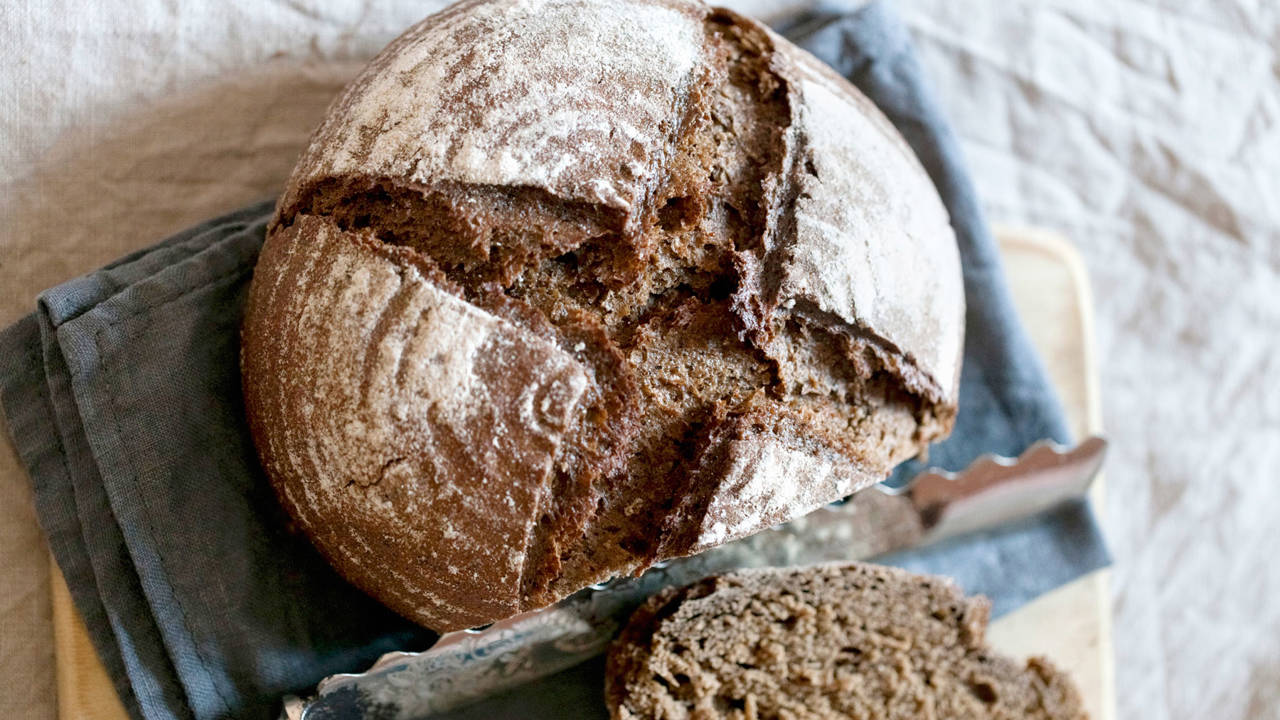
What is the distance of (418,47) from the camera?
1386 millimetres

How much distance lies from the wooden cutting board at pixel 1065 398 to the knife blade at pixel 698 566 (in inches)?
8.7

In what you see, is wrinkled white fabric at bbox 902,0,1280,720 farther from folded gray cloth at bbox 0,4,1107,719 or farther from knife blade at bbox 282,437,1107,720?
folded gray cloth at bbox 0,4,1107,719

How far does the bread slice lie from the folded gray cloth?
38 centimetres

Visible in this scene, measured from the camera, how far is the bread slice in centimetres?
161

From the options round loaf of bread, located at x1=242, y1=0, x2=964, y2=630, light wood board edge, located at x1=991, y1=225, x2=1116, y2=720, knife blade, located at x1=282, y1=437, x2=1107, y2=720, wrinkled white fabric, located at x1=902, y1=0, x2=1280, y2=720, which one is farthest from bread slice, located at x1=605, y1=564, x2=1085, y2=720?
wrinkled white fabric, located at x1=902, y1=0, x2=1280, y2=720

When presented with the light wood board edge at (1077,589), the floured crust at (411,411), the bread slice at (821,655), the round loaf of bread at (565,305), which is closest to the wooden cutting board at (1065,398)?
the light wood board edge at (1077,589)

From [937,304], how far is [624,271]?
0.52 meters

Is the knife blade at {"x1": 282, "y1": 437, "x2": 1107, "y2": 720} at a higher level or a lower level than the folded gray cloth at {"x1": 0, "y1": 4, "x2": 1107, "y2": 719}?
lower

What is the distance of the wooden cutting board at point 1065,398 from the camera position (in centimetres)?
206

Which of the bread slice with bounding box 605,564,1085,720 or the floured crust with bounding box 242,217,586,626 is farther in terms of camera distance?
the bread slice with bounding box 605,564,1085,720

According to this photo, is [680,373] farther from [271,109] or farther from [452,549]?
[271,109]

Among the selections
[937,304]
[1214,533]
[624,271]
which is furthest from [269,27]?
[1214,533]

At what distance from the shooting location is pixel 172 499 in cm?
149

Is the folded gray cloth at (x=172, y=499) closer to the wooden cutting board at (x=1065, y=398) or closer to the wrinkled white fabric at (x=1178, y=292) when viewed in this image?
the wooden cutting board at (x=1065, y=398)
